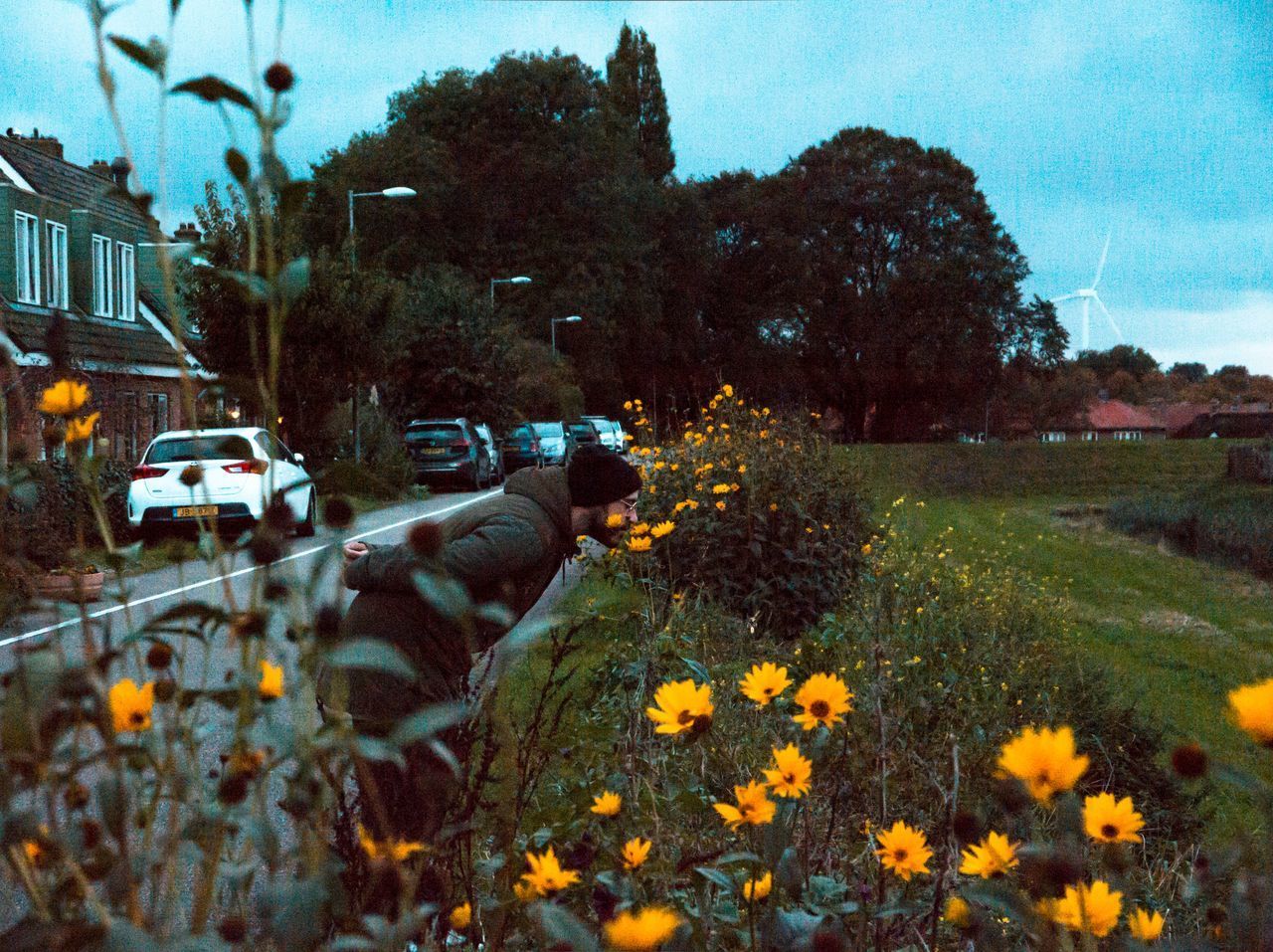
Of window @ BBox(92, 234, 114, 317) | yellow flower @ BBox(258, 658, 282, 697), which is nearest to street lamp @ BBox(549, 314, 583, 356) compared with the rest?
window @ BBox(92, 234, 114, 317)

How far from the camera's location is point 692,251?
2180 inches

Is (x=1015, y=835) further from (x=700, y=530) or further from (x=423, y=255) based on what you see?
(x=423, y=255)

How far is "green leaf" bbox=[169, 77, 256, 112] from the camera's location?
43.0 inches

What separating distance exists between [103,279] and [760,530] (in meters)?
22.1

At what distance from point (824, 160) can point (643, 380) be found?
1175 cm

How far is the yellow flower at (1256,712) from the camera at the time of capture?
0.98 meters

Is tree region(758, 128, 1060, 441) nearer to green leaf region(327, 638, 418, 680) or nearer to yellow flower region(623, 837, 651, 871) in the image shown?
yellow flower region(623, 837, 651, 871)

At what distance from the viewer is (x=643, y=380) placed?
186 feet

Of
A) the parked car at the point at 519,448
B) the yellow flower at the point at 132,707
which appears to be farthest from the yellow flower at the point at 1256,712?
the parked car at the point at 519,448

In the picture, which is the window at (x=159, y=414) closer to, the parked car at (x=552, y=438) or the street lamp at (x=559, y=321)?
the parked car at (x=552, y=438)

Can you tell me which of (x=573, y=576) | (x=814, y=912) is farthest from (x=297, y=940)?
(x=573, y=576)

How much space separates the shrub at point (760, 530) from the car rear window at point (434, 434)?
19886mm

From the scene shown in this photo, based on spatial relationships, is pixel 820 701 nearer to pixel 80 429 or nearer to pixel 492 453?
pixel 80 429

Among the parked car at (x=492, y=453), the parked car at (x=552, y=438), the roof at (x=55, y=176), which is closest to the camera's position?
the roof at (x=55, y=176)
